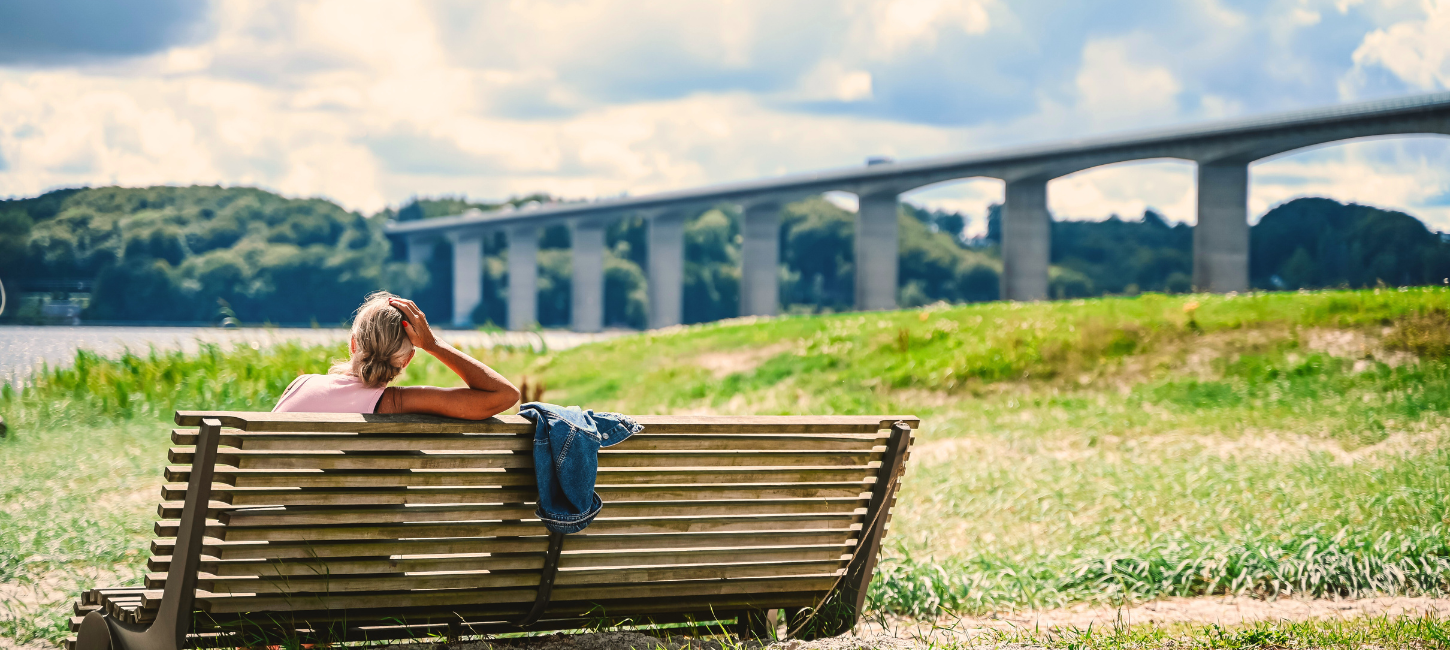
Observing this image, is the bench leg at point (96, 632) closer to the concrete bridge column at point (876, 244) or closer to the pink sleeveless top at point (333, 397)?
the pink sleeveless top at point (333, 397)

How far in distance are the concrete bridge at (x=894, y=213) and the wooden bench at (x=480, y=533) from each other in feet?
94.2

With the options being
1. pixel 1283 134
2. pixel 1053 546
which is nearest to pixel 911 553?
pixel 1053 546

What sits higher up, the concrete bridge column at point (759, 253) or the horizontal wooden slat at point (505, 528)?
the concrete bridge column at point (759, 253)

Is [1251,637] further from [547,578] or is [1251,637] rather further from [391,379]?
[391,379]

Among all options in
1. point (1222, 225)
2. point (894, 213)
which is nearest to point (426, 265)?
point (894, 213)

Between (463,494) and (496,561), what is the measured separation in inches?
10.7

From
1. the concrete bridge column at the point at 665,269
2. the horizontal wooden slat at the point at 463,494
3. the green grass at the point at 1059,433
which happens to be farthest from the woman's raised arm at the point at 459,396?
the concrete bridge column at the point at 665,269

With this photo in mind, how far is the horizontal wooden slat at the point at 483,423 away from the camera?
2.94m

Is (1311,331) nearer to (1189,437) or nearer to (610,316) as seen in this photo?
(1189,437)

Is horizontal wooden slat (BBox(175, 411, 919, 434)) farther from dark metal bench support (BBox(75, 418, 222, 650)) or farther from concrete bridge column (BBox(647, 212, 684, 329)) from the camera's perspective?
concrete bridge column (BBox(647, 212, 684, 329))

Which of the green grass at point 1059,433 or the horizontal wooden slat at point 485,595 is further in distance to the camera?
the green grass at point 1059,433

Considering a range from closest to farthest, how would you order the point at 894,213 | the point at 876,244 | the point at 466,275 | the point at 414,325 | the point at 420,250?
the point at 414,325 → the point at 876,244 → the point at 894,213 → the point at 466,275 → the point at 420,250

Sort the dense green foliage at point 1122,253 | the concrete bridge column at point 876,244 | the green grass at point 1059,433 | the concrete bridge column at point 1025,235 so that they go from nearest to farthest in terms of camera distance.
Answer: the green grass at point 1059,433
the concrete bridge column at point 1025,235
the concrete bridge column at point 876,244
the dense green foliage at point 1122,253

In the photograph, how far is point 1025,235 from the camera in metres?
40.1
